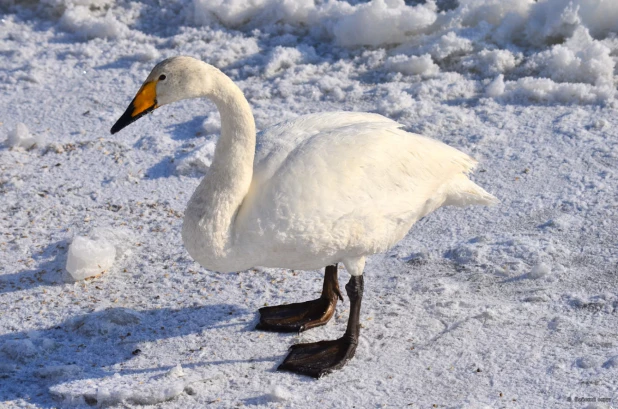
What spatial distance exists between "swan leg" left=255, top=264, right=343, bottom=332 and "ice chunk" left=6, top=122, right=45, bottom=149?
252 cm

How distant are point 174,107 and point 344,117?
247cm

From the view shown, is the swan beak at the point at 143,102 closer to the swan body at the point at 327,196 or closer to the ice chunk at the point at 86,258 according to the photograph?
the swan body at the point at 327,196

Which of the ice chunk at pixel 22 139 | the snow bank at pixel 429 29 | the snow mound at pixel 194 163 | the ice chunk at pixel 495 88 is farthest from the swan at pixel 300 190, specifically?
the snow bank at pixel 429 29

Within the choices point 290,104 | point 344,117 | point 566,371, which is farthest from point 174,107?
point 566,371

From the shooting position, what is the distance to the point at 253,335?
413cm

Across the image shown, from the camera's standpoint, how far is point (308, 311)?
4.27 m

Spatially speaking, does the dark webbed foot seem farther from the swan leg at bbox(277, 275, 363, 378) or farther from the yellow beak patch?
the yellow beak patch

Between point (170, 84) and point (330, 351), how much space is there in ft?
4.83

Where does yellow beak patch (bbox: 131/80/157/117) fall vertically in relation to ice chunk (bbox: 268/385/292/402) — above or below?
above

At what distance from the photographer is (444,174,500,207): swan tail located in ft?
13.6

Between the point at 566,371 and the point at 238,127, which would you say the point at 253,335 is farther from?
the point at 566,371

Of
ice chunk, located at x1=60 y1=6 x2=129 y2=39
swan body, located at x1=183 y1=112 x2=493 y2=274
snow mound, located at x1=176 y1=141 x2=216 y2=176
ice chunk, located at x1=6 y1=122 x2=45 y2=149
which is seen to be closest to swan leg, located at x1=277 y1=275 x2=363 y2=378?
swan body, located at x1=183 y1=112 x2=493 y2=274

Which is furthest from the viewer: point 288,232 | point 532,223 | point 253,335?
point 532,223

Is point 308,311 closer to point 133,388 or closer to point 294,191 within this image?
point 294,191
